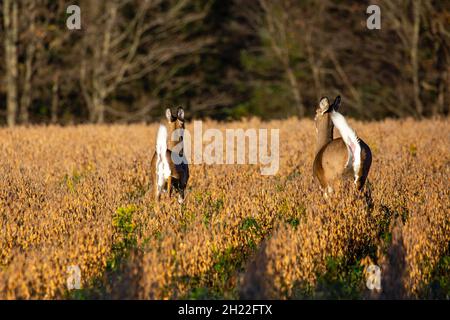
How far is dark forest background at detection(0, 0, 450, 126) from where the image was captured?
31.5 meters

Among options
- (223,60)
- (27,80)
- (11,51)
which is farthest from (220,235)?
(223,60)

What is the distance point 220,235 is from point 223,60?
3010 cm

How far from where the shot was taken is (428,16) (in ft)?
104

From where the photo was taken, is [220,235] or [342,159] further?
[342,159]

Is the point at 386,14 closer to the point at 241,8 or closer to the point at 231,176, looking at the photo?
the point at 241,8

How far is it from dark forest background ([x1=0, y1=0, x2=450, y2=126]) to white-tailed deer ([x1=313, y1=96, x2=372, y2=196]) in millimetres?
22268

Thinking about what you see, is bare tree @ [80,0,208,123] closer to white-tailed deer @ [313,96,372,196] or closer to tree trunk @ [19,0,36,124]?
tree trunk @ [19,0,36,124]

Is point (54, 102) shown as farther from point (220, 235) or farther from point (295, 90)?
point (220, 235)

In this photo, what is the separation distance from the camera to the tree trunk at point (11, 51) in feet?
92.2

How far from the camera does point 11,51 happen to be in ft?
92.1

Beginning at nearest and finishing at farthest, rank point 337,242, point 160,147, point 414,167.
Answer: point 337,242, point 160,147, point 414,167
